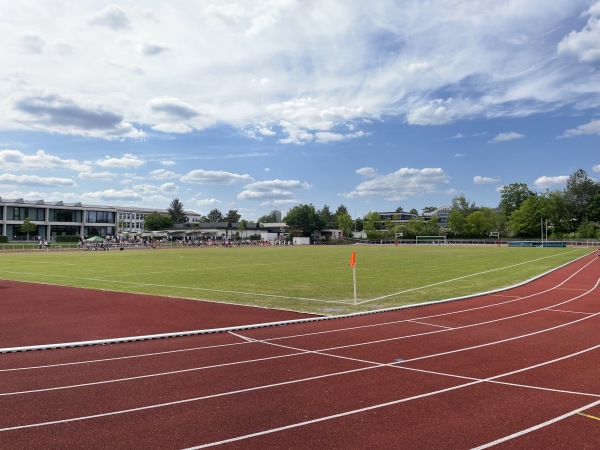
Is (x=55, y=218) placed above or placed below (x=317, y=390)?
above

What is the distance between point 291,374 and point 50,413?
12.4ft

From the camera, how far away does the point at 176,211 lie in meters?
179

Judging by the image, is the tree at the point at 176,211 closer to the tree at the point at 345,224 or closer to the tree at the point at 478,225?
the tree at the point at 345,224

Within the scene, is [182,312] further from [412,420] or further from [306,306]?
[412,420]

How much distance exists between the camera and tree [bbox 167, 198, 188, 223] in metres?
179

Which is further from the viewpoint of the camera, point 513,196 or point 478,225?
point 513,196

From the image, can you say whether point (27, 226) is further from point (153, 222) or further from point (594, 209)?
point (594, 209)

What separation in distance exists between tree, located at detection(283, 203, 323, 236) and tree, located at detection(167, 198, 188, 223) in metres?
54.0

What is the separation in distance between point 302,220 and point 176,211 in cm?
6107

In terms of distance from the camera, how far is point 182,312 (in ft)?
46.5

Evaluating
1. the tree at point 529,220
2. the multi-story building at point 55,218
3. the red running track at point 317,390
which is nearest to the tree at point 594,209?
the tree at point 529,220

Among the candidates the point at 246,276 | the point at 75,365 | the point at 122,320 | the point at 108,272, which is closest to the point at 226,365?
the point at 75,365

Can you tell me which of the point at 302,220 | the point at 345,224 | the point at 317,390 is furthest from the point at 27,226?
the point at 345,224

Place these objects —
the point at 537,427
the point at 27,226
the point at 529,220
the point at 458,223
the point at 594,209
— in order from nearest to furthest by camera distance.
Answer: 1. the point at 537,427
2. the point at 27,226
3. the point at 529,220
4. the point at 594,209
5. the point at 458,223
